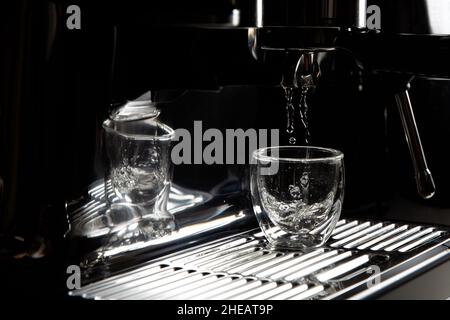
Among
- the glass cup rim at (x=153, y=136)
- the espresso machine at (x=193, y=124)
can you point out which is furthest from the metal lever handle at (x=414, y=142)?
the glass cup rim at (x=153, y=136)

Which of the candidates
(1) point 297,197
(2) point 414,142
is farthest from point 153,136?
(2) point 414,142

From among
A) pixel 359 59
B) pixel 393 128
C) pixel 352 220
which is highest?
pixel 359 59

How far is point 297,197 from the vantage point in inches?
40.4

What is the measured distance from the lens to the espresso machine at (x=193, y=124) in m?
0.82

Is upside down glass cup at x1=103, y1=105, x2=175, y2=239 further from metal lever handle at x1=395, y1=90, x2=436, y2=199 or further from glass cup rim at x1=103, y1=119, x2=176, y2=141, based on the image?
metal lever handle at x1=395, y1=90, x2=436, y2=199

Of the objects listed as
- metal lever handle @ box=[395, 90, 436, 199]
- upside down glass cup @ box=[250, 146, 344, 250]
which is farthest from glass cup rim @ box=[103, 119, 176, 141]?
metal lever handle @ box=[395, 90, 436, 199]

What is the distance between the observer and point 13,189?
822 millimetres

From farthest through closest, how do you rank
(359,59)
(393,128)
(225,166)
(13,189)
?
(393,128) < (225,166) < (359,59) < (13,189)

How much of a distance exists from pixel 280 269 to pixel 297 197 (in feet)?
0.33

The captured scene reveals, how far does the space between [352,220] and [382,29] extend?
34 cm

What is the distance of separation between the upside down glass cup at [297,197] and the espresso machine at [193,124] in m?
0.03

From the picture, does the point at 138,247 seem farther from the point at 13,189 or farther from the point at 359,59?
the point at 359,59

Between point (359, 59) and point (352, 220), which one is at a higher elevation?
point (359, 59)

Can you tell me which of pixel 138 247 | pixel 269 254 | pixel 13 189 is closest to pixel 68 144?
pixel 13 189
